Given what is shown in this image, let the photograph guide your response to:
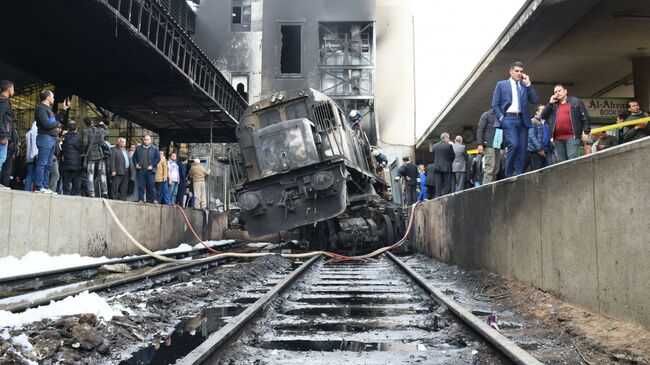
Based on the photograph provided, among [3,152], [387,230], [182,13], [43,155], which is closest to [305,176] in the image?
[387,230]

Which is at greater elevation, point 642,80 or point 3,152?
point 642,80

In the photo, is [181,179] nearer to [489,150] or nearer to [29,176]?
[29,176]

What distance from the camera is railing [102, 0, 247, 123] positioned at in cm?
1148

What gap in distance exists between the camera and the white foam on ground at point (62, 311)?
375 cm

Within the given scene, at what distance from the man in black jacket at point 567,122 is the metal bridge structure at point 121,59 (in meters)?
8.03

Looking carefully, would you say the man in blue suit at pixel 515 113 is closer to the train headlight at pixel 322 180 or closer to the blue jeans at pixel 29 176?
the train headlight at pixel 322 180

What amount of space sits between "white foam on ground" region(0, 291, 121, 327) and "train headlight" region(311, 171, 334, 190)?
223 inches

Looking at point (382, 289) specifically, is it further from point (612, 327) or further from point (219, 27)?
point (219, 27)

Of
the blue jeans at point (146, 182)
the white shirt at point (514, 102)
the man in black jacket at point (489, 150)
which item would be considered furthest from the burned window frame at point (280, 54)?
the white shirt at point (514, 102)

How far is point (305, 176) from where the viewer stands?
10008 millimetres

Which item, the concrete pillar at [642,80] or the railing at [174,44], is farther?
the concrete pillar at [642,80]

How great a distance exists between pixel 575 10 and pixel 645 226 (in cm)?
755

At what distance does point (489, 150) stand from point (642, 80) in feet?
21.9

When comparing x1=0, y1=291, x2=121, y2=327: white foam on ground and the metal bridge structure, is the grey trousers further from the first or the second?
the metal bridge structure
